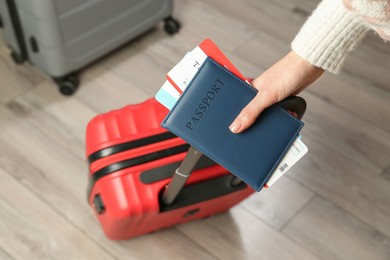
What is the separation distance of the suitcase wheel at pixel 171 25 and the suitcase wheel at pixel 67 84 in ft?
1.35

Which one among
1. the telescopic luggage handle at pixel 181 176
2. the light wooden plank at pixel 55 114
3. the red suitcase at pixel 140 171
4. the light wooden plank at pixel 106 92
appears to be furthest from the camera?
the light wooden plank at pixel 106 92

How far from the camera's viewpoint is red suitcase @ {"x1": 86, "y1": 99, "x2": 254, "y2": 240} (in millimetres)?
1136

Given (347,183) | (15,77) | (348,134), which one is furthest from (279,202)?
(15,77)

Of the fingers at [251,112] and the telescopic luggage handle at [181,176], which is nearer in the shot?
the fingers at [251,112]

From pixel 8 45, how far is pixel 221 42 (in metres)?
0.73

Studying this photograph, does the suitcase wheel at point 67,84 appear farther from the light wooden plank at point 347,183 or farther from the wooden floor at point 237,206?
the light wooden plank at point 347,183

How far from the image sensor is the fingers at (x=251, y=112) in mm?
878

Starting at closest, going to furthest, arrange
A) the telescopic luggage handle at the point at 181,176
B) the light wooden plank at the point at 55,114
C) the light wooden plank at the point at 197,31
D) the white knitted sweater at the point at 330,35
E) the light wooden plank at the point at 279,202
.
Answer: the white knitted sweater at the point at 330,35 → the telescopic luggage handle at the point at 181,176 → the light wooden plank at the point at 279,202 → the light wooden plank at the point at 55,114 → the light wooden plank at the point at 197,31

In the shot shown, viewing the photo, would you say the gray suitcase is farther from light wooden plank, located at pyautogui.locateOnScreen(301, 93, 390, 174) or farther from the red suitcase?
light wooden plank, located at pyautogui.locateOnScreen(301, 93, 390, 174)

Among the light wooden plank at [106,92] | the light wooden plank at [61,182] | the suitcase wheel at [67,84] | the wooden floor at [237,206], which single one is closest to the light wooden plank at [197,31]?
the wooden floor at [237,206]

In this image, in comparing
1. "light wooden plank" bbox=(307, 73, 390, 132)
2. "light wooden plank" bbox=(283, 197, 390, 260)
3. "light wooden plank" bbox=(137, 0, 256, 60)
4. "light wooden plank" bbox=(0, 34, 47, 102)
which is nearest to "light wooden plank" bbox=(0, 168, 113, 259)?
"light wooden plank" bbox=(0, 34, 47, 102)

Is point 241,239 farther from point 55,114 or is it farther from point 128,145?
point 55,114

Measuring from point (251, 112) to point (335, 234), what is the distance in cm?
65

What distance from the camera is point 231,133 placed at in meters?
0.90
